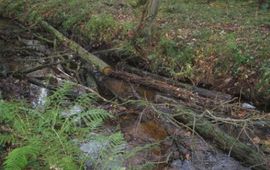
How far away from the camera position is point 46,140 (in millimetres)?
5172

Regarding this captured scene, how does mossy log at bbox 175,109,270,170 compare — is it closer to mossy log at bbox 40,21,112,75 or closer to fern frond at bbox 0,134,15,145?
fern frond at bbox 0,134,15,145

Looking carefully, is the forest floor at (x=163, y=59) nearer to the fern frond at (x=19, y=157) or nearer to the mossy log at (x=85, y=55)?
the mossy log at (x=85, y=55)

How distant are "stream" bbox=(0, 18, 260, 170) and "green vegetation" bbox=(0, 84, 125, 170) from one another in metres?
0.34

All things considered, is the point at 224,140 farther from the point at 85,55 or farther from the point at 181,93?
the point at 85,55

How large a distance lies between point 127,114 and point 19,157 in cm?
440

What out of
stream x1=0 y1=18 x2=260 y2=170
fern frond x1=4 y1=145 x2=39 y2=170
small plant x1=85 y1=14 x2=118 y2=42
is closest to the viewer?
fern frond x1=4 y1=145 x2=39 y2=170

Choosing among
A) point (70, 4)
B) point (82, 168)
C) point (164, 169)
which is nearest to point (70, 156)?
point (82, 168)

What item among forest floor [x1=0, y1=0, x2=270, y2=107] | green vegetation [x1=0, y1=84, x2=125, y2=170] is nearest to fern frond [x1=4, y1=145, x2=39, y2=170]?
green vegetation [x1=0, y1=84, x2=125, y2=170]

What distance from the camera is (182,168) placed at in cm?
720

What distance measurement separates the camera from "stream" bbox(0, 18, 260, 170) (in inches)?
288

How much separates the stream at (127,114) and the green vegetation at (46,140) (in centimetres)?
34

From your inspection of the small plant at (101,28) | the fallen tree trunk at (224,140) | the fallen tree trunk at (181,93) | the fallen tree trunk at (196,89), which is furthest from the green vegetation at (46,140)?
the small plant at (101,28)

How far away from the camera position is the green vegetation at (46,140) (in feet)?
15.3

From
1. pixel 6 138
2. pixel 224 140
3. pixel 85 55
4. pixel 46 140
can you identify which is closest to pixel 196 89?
pixel 224 140
